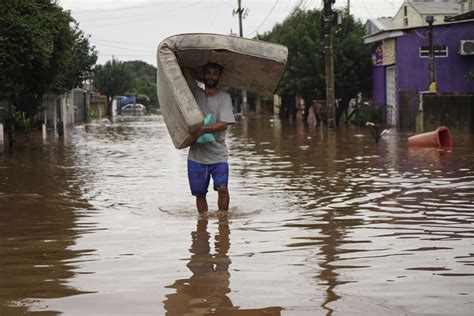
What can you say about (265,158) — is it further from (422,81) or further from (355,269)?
(422,81)

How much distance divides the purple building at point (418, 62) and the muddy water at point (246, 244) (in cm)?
2207

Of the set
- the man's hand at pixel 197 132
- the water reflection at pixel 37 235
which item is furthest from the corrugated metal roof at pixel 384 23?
the man's hand at pixel 197 132

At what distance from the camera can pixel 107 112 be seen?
98375mm

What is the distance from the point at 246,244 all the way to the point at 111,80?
100610mm

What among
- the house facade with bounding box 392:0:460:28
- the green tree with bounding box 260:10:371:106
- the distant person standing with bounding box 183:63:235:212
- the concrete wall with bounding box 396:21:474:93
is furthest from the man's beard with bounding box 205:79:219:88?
the house facade with bounding box 392:0:460:28

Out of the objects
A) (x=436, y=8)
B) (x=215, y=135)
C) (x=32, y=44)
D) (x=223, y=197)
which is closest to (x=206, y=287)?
(x=215, y=135)

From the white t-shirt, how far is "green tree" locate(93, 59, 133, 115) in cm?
9604

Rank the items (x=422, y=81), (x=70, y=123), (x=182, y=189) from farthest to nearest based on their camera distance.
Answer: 1. (x=70, y=123)
2. (x=422, y=81)
3. (x=182, y=189)

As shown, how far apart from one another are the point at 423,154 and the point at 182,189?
27.7 ft

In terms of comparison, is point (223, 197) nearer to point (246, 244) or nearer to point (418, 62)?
point (246, 244)

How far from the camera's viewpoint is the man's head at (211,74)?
9.65 meters

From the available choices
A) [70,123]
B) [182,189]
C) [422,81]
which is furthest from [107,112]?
[182,189]

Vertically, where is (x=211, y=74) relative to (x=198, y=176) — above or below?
above

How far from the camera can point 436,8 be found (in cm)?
5488
